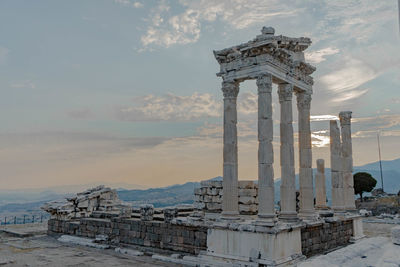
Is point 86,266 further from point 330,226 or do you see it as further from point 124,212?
point 330,226

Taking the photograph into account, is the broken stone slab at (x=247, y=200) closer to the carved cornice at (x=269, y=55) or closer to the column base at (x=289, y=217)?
the column base at (x=289, y=217)

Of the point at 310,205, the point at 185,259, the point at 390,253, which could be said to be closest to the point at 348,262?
the point at 390,253

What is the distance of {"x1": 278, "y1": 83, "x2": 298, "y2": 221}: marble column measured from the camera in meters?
14.3

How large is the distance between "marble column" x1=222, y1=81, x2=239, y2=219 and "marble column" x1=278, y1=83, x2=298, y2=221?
1.96 metres

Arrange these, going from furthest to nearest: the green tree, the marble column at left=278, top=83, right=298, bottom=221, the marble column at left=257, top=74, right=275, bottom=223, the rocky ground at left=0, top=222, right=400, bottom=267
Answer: the green tree < the marble column at left=278, top=83, right=298, bottom=221 < the marble column at left=257, top=74, right=275, bottom=223 < the rocky ground at left=0, top=222, right=400, bottom=267

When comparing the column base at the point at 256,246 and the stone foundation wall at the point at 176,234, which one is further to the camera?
the stone foundation wall at the point at 176,234

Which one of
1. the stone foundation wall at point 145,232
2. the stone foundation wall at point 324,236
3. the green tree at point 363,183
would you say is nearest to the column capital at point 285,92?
the stone foundation wall at point 324,236

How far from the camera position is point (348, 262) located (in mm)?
3541

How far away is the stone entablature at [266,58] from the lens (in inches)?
549

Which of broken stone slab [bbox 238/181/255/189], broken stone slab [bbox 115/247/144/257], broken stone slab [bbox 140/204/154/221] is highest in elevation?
broken stone slab [bbox 238/181/255/189]

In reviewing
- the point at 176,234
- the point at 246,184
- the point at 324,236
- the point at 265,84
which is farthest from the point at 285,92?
the point at 176,234

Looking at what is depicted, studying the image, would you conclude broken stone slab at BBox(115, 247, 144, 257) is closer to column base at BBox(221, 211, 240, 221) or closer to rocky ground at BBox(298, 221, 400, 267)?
column base at BBox(221, 211, 240, 221)

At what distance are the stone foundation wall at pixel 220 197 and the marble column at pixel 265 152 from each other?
13.5ft

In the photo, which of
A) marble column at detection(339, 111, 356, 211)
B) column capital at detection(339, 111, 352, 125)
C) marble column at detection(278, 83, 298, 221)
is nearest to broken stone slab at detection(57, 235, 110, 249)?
marble column at detection(278, 83, 298, 221)
